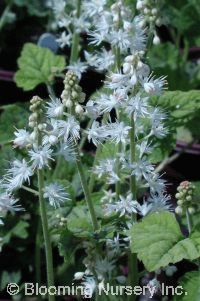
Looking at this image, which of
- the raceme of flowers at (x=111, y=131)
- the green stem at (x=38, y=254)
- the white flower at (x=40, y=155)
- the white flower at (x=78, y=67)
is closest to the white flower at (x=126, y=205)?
the raceme of flowers at (x=111, y=131)

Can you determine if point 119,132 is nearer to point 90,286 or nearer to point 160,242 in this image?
point 160,242

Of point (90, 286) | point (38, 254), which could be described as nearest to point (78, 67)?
point (38, 254)

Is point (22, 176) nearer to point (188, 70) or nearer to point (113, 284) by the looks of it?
point (113, 284)

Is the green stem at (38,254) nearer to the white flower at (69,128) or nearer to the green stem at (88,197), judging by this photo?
the green stem at (88,197)

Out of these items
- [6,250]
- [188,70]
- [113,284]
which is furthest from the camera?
[188,70]

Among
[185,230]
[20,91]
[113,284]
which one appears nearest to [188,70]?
[20,91]

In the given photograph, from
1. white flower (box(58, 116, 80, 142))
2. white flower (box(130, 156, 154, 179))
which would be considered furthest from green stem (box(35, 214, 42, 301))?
white flower (box(58, 116, 80, 142))
